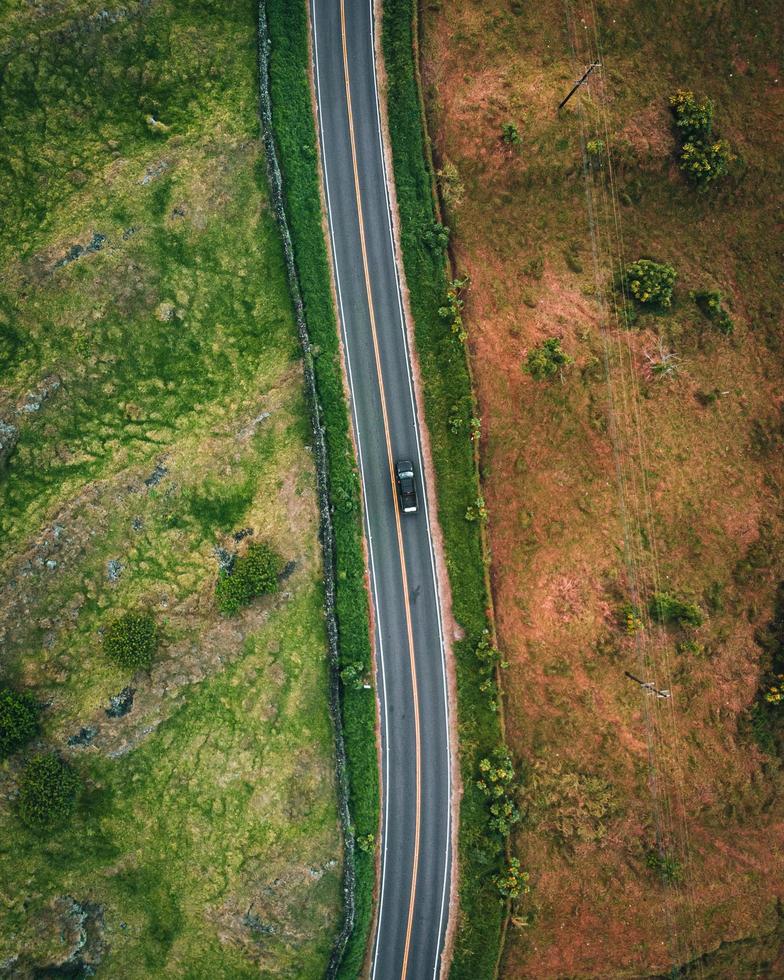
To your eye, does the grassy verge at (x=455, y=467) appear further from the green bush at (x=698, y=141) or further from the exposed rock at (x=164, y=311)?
the green bush at (x=698, y=141)

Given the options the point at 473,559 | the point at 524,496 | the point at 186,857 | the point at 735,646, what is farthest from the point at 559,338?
the point at 186,857

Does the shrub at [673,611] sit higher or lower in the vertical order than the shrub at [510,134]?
lower

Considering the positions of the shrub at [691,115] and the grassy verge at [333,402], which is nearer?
the grassy verge at [333,402]

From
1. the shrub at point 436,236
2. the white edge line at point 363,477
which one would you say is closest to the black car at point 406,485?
the white edge line at point 363,477

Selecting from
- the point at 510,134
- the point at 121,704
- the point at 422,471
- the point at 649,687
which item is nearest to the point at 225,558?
the point at 121,704

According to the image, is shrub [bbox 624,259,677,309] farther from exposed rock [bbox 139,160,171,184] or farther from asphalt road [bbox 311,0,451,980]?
exposed rock [bbox 139,160,171,184]

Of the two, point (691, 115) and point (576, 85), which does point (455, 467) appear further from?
point (691, 115)

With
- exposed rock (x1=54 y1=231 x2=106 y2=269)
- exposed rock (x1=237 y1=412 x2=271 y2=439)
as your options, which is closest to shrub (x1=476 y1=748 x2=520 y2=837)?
exposed rock (x1=237 y1=412 x2=271 y2=439)

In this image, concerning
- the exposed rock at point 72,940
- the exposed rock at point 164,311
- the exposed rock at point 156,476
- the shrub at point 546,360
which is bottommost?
the exposed rock at point 72,940
